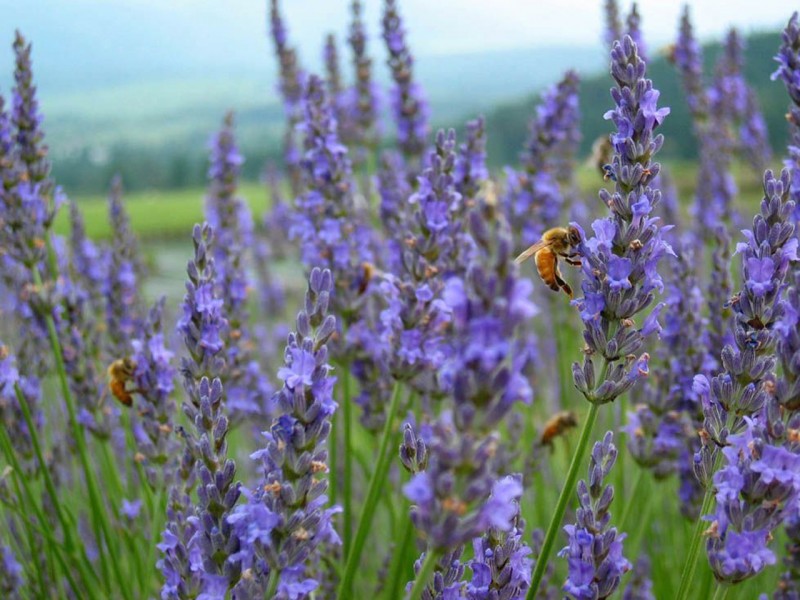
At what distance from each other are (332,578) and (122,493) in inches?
39.0

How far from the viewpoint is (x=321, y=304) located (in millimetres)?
1469

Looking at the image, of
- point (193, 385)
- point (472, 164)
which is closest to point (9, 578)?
point (193, 385)

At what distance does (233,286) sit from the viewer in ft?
9.64

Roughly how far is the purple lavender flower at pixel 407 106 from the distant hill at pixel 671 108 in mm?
4452

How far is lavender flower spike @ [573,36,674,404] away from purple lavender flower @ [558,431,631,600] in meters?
0.23

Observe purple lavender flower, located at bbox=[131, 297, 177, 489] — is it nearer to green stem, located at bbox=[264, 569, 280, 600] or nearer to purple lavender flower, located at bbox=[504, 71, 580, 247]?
green stem, located at bbox=[264, 569, 280, 600]

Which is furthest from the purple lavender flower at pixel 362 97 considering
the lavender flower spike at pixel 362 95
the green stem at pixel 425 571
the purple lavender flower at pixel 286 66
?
the green stem at pixel 425 571

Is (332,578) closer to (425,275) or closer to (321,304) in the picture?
(425,275)

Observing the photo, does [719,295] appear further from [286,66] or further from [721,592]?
[286,66]

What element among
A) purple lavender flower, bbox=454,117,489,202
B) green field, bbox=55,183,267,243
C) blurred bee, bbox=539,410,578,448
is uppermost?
purple lavender flower, bbox=454,117,489,202

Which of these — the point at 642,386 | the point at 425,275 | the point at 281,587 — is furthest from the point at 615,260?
the point at 642,386

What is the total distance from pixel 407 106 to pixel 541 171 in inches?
27.6

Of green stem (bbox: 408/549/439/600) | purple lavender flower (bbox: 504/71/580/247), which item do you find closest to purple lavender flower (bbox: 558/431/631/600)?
green stem (bbox: 408/549/439/600)

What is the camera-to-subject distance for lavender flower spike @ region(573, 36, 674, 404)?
1.64 m
